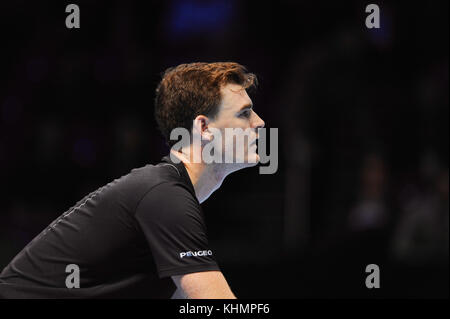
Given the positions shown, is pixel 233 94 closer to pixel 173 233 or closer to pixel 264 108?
pixel 173 233

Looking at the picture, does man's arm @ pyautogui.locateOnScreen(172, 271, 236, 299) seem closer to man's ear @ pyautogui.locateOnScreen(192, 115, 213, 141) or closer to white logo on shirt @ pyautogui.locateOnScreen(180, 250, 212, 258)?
white logo on shirt @ pyautogui.locateOnScreen(180, 250, 212, 258)

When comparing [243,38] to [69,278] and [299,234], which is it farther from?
[69,278]

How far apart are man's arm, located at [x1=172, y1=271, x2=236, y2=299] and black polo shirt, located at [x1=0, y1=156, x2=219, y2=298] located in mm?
22

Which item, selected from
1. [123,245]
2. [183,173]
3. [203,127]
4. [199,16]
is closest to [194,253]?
[123,245]

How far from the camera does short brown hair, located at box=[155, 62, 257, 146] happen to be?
7.95ft

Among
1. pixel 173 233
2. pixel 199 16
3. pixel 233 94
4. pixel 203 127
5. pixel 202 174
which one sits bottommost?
pixel 173 233

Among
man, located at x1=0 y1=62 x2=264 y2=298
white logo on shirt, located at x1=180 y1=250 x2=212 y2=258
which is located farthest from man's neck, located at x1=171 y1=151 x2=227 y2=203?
white logo on shirt, located at x1=180 y1=250 x2=212 y2=258

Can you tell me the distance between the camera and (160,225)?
83.6 inches

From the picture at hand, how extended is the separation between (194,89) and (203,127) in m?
0.14

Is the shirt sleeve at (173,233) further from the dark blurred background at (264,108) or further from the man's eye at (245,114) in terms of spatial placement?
the dark blurred background at (264,108)

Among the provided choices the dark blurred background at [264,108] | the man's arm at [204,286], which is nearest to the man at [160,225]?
the man's arm at [204,286]

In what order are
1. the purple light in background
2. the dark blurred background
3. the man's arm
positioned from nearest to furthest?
1. the man's arm
2. the dark blurred background
3. the purple light in background

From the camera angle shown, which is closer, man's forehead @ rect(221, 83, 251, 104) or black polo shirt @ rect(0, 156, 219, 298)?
black polo shirt @ rect(0, 156, 219, 298)

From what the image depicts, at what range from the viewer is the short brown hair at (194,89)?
7.95 ft
